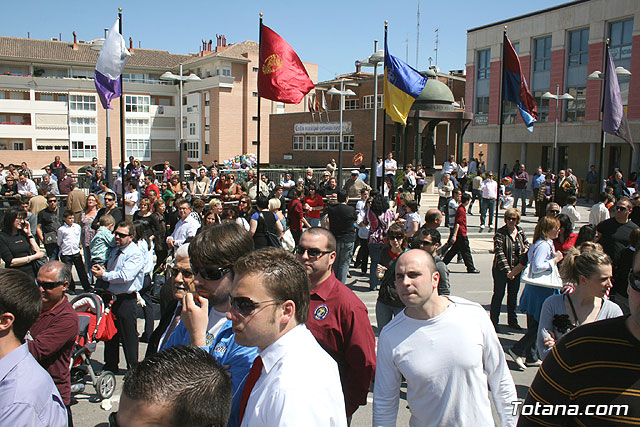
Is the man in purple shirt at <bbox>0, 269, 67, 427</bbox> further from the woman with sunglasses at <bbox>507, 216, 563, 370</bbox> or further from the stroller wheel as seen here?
the woman with sunglasses at <bbox>507, 216, 563, 370</bbox>

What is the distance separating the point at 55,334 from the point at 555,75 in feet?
134

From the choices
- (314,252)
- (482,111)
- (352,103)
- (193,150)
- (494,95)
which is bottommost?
(314,252)

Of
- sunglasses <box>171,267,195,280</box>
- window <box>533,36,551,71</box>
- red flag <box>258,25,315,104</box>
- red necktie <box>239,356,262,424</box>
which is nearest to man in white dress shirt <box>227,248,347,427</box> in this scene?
red necktie <box>239,356,262,424</box>

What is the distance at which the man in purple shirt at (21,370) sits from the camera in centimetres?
249

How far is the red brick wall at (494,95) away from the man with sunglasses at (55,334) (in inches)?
1687

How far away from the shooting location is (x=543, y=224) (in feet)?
22.0

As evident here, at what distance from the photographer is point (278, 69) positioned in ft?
40.0

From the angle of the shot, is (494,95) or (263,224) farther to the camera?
(494,95)

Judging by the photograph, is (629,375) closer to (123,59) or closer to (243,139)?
(123,59)

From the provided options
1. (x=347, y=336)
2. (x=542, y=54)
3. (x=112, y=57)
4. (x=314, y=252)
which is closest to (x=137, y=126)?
(x=542, y=54)

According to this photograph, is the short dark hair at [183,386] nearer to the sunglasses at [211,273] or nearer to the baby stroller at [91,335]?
the sunglasses at [211,273]

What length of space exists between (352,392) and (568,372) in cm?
170

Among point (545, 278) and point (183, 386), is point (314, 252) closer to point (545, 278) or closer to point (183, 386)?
point (183, 386)

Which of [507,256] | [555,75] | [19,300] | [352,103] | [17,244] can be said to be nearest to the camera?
[19,300]
